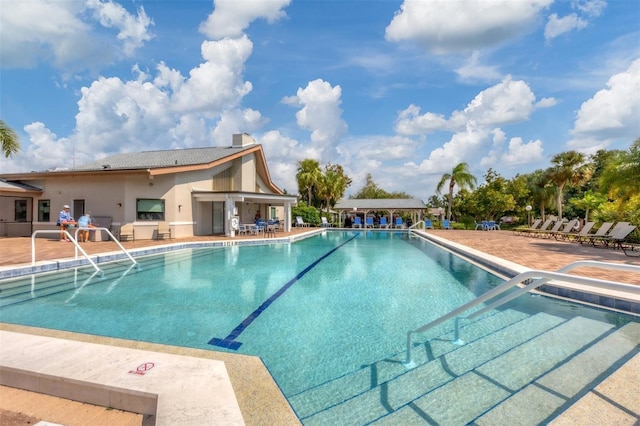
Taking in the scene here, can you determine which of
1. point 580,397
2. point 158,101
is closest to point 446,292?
point 580,397

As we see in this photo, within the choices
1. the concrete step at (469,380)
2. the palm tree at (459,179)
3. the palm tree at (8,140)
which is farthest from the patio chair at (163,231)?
the palm tree at (459,179)

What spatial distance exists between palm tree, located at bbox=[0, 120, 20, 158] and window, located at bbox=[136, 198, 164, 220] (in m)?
5.43

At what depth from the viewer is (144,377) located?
3.08 metres

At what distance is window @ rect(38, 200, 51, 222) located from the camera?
18.5 meters

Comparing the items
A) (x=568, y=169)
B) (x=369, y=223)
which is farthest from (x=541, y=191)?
(x=369, y=223)

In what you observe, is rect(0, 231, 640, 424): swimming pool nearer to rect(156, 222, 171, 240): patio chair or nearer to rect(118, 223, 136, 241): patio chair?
rect(118, 223, 136, 241): patio chair

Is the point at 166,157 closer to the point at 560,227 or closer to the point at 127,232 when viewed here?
the point at 127,232

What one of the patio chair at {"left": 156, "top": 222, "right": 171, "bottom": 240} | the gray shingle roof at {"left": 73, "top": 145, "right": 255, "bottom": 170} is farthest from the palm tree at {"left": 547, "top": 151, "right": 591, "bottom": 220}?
the patio chair at {"left": 156, "top": 222, "right": 171, "bottom": 240}

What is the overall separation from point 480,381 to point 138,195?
1769 cm

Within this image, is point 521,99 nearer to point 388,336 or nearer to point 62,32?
point 388,336

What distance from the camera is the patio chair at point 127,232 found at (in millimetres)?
16094

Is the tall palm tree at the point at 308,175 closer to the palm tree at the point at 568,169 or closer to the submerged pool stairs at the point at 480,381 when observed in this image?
the palm tree at the point at 568,169

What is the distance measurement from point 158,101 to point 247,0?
1604 cm

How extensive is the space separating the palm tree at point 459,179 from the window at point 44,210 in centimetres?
3420
